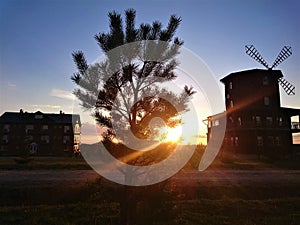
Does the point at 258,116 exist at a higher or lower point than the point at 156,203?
higher

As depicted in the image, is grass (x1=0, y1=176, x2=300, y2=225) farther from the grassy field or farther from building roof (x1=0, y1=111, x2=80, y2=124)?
building roof (x1=0, y1=111, x2=80, y2=124)

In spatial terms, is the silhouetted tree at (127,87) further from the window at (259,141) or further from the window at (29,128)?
the window at (29,128)

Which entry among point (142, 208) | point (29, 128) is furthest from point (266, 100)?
point (29, 128)

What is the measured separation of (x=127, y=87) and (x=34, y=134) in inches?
2272

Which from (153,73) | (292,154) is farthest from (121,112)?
(292,154)

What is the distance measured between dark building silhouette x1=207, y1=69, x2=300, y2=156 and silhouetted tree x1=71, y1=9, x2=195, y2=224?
3373 cm

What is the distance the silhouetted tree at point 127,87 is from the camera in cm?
636

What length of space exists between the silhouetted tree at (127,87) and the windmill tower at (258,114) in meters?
33.7

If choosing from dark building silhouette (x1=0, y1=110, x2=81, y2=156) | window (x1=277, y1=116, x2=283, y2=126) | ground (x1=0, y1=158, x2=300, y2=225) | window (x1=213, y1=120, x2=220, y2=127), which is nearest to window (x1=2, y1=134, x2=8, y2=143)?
dark building silhouette (x1=0, y1=110, x2=81, y2=156)

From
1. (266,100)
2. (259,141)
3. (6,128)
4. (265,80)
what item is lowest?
(259,141)

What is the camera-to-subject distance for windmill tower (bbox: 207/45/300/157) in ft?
123

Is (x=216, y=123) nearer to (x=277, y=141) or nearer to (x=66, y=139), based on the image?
(x=277, y=141)

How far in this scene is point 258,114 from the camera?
3894 centimetres

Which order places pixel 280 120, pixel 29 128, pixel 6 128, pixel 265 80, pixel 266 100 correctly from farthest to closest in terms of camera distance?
pixel 29 128, pixel 6 128, pixel 280 120, pixel 265 80, pixel 266 100
